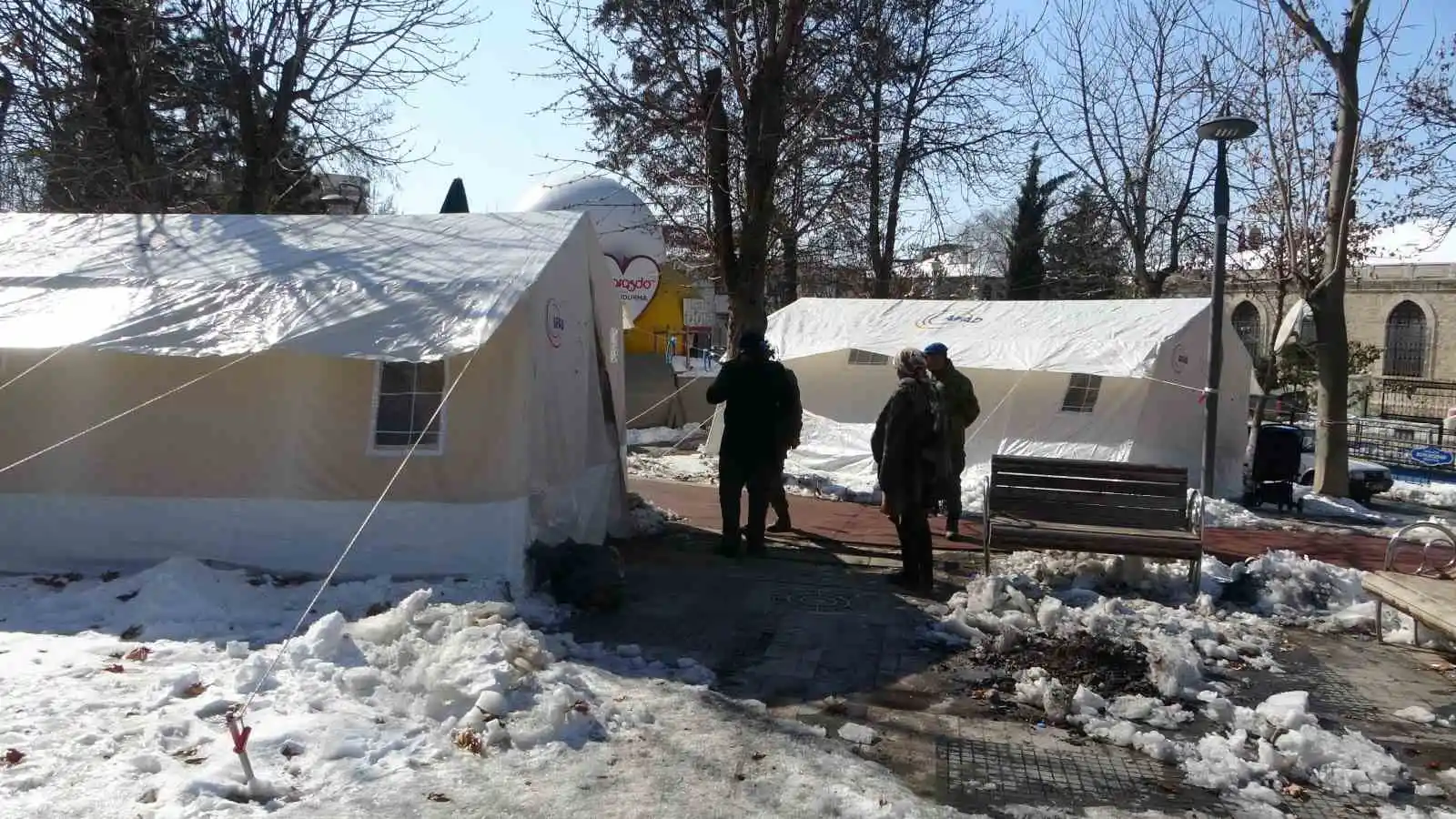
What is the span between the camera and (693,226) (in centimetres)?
1470

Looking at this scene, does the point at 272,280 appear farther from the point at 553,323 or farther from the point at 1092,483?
the point at 1092,483

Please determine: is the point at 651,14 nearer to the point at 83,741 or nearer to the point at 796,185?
the point at 796,185

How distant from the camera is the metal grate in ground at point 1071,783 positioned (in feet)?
14.5

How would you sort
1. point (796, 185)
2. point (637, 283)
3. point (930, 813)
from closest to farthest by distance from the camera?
point (930, 813) → point (796, 185) → point (637, 283)

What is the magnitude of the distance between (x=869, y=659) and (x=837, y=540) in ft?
13.0

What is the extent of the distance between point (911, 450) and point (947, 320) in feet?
27.2

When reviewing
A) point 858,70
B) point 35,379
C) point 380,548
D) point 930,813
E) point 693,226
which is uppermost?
point 858,70

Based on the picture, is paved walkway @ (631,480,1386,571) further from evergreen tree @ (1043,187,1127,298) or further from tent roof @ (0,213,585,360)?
evergreen tree @ (1043,187,1127,298)

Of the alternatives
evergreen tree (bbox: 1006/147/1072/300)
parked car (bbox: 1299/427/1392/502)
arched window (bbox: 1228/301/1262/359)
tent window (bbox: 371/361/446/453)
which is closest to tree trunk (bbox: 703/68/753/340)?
tent window (bbox: 371/361/446/453)

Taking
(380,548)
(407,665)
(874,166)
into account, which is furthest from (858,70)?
(407,665)

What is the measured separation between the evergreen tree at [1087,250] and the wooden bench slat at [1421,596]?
1819 cm

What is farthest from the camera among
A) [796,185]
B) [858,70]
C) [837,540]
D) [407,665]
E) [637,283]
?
[637,283]

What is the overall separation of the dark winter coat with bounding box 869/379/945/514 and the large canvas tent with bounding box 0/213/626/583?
252cm

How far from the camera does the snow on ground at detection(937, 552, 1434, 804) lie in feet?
15.6
